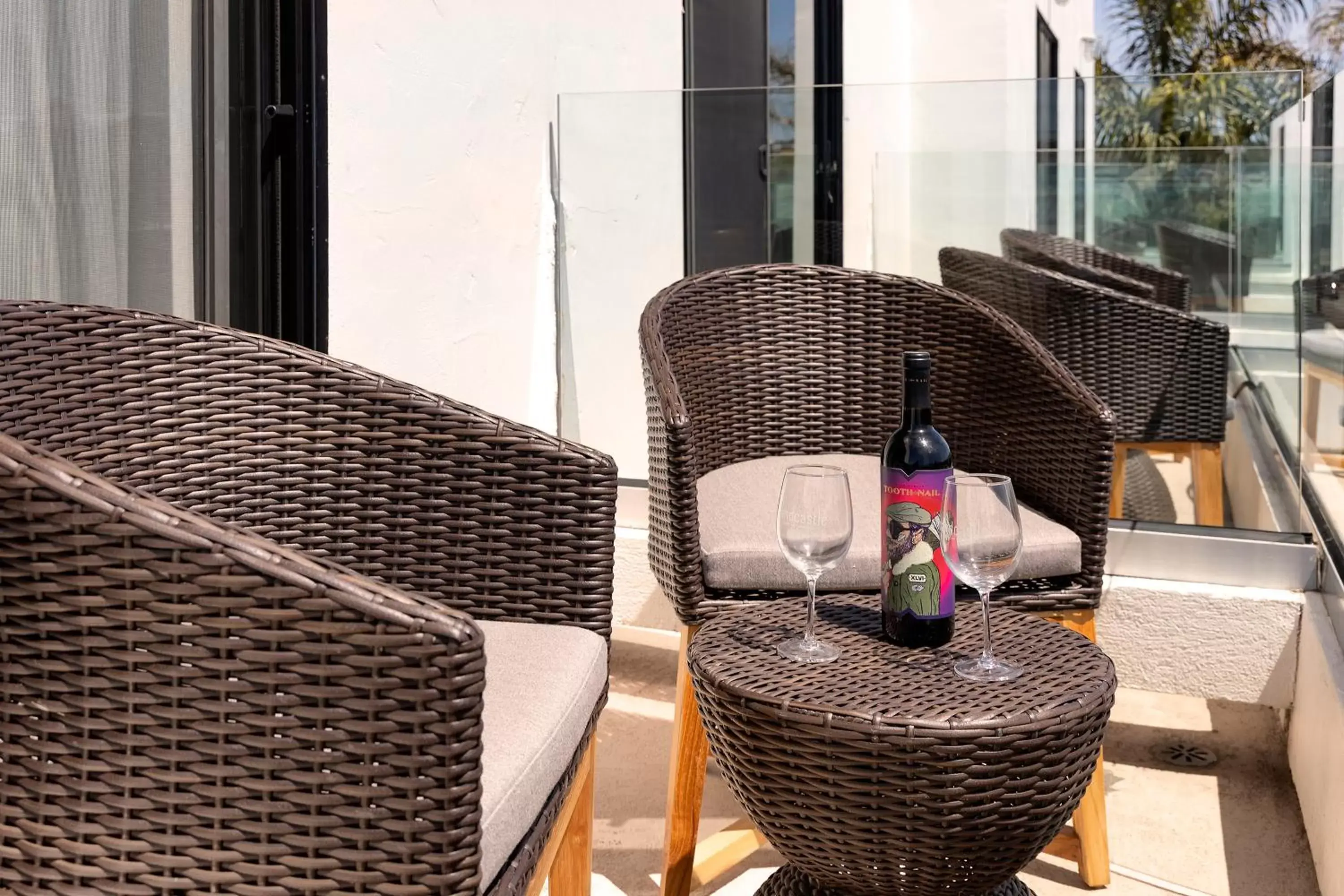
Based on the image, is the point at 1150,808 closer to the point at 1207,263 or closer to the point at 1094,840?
the point at 1094,840

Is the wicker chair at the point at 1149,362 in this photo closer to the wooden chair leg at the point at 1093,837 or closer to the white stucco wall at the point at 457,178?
the wooden chair leg at the point at 1093,837

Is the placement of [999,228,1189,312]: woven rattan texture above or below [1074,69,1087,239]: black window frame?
below

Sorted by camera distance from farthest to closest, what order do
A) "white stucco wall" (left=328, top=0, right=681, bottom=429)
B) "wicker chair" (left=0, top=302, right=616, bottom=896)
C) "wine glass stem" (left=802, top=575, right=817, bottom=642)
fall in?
"white stucco wall" (left=328, top=0, right=681, bottom=429), "wine glass stem" (left=802, top=575, right=817, bottom=642), "wicker chair" (left=0, top=302, right=616, bottom=896)

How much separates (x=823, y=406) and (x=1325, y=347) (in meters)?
0.88

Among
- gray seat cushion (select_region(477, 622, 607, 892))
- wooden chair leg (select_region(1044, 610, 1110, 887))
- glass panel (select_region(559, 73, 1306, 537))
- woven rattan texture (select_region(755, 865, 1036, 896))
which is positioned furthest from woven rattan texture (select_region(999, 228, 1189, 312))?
gray seat cushion (select_region(477, 622, 607, 892))

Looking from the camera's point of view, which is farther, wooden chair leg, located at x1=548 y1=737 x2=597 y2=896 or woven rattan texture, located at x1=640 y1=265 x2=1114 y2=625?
woven rattan texture, located at x1=640 y1=265 x2=1114 y2=625

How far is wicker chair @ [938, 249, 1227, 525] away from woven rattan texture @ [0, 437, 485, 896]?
1943mm

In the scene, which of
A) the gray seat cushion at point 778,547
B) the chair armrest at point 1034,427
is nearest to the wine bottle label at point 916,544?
the gray seat cushion at point 778,547

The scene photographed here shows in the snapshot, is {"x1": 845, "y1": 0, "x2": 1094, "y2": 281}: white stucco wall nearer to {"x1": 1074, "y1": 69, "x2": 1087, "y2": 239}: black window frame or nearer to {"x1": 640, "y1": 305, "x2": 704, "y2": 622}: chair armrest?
{"x1": 1074, "y1": 69, "x2": 1087, "y2": 239}: black window frame

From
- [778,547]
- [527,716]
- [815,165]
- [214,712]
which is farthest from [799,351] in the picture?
[214,712]

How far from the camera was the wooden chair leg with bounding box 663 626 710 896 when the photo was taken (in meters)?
1.88

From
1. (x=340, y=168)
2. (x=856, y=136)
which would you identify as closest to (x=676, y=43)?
(x=856, y=136)

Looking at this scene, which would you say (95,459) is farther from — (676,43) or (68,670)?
(676,43)

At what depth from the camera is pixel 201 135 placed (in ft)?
6.87
